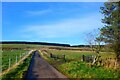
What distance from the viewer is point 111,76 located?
982 inches

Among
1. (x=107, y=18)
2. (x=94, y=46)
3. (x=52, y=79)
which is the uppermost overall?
(x=107, y=18)

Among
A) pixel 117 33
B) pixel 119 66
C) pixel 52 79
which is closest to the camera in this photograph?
pixel 52 79

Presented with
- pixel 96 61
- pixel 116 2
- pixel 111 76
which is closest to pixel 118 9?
pixel 116 2

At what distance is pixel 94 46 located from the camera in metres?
40.6

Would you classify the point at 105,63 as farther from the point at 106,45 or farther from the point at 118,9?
Result: the point at 118,9

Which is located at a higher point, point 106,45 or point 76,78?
point 106,45

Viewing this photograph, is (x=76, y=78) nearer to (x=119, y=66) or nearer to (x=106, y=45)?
(x=119, y=66)

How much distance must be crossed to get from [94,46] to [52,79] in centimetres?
1676

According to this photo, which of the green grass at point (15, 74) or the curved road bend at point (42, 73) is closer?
the green grass at point (15, 74)

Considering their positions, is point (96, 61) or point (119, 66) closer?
point (119, 66)

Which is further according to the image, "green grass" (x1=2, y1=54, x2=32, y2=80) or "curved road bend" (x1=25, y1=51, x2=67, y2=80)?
"curved road bend" (x1=25, y1=51, x2=67, y2=80)

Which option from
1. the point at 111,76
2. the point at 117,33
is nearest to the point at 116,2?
the point at 117,33

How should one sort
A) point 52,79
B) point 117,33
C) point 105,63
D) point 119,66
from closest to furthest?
point 52,79 < point 119,66 < point 105,63 < point 117,33

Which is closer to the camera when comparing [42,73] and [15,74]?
[15,74]
